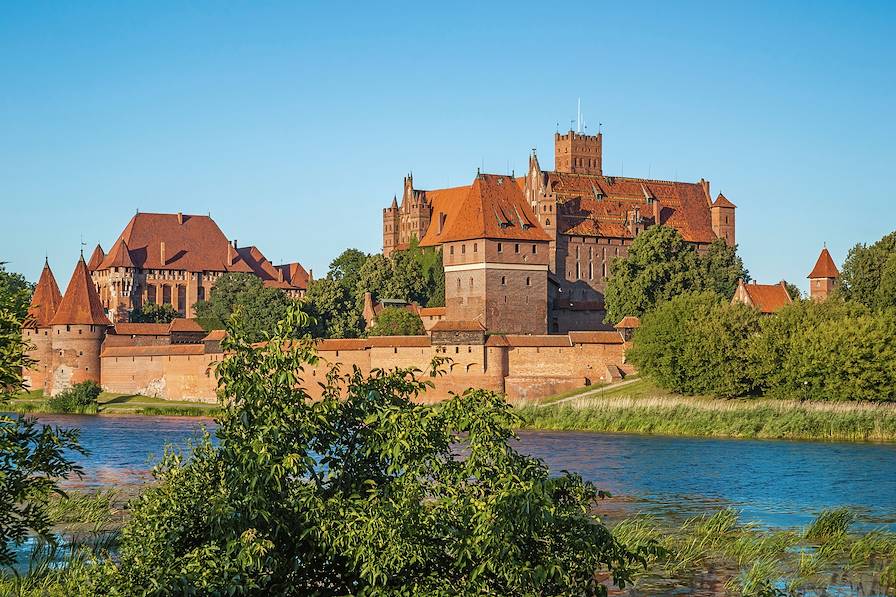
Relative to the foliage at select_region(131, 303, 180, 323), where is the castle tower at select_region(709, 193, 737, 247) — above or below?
above

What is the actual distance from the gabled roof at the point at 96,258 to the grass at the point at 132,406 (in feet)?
122

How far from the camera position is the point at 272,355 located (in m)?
10.4

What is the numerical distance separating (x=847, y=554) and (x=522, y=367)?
34386 mm

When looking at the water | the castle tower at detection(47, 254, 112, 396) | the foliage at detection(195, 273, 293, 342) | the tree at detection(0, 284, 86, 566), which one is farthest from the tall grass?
the tree at detection(0, 284, 86, 566)

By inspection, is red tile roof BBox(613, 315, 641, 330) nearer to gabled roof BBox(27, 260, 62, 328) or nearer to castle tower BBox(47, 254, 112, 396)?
castle tower BBox(47, 254, 112, 396)

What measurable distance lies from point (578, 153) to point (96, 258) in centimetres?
3855

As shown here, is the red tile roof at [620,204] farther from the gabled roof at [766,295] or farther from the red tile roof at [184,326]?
the red tile roof at [184,326]

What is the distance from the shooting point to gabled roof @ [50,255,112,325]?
61844 mm

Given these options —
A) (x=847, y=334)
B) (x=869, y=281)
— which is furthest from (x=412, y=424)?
(x=869, y=281)

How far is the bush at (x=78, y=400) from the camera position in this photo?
54.5 metres

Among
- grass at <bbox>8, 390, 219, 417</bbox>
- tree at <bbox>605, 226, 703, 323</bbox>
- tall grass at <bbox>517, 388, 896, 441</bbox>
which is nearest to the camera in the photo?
tall grass at <bbox>517, 388, 896, 441</bbox>

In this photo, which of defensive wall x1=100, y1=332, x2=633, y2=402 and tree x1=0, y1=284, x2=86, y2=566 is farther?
defensive wall x1=100, y1=332, x2=633, y2=402

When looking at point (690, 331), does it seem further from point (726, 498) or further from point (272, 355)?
point (272, 355)

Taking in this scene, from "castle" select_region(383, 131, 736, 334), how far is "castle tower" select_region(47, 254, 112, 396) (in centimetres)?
1674
